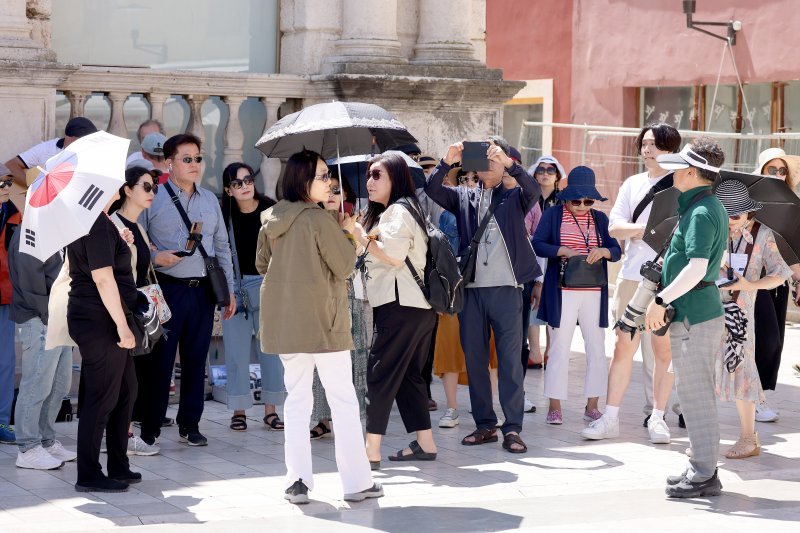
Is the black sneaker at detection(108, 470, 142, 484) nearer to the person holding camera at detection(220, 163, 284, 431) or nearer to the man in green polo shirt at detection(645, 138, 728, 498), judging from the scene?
the person holding camera at detection(220, 163, 284, 431)

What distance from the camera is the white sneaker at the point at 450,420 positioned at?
974 centimetres

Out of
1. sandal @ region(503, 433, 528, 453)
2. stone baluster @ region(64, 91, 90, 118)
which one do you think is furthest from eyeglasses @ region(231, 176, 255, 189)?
sandal @ region(503, 433, 528, 453)

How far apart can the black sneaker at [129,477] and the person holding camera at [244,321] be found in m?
1.64

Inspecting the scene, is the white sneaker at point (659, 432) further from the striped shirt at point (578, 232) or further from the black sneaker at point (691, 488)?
the black sneaker at point (691, 488)

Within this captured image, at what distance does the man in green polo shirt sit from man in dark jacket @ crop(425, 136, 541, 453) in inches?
56.4

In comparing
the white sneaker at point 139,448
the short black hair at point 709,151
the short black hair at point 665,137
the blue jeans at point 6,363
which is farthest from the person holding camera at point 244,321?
the short black hair at point 709,151

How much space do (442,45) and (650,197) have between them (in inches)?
122

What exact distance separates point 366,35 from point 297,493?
5.08m

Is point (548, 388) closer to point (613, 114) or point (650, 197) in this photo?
point (650, 197)

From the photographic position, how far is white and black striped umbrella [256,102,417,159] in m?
8.42

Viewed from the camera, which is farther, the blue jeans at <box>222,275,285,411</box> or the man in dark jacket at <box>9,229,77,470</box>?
the blue jeans at <box>222,275,285,411</box>

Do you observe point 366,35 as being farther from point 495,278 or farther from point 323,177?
point 323,177

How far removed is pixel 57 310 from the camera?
25.2ft

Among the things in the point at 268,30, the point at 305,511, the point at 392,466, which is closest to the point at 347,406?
the point at 305,511
